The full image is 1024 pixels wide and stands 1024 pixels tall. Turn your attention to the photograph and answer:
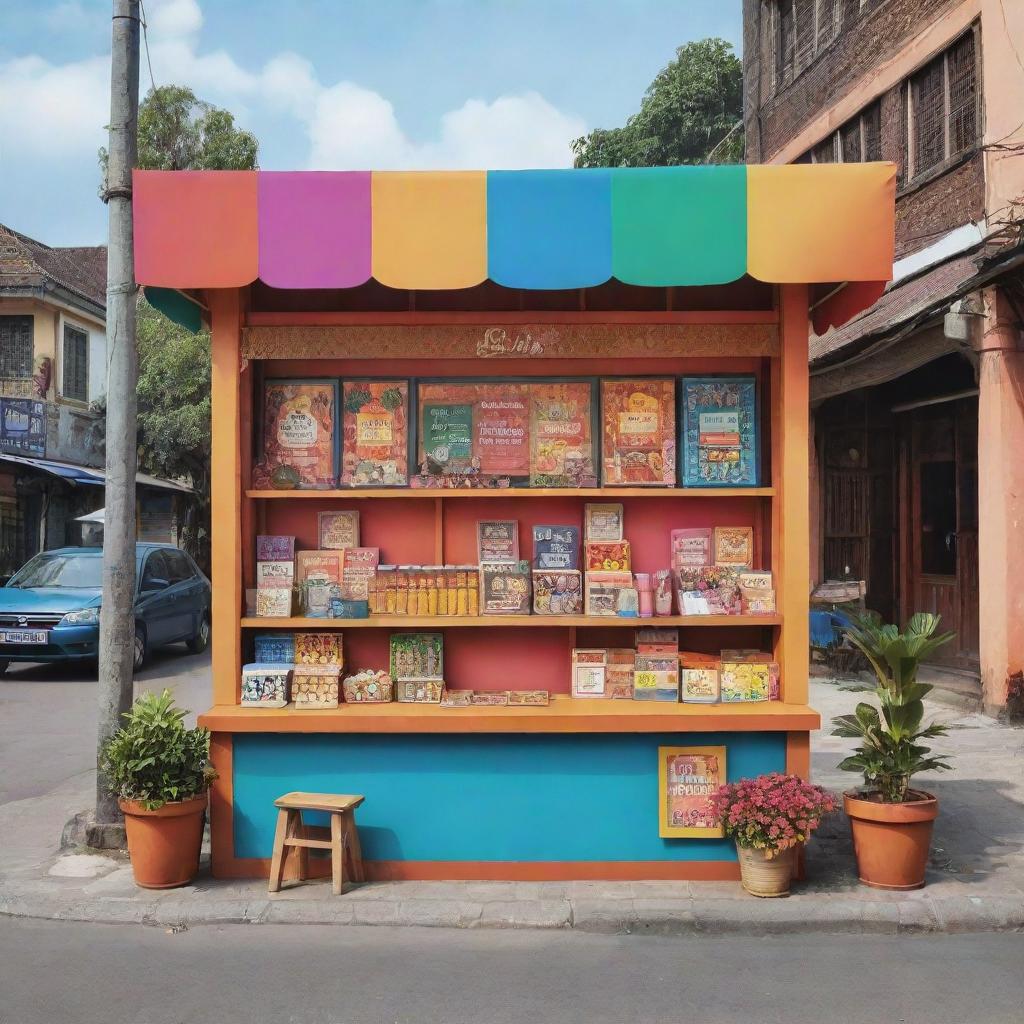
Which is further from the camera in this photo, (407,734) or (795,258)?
(407,734)

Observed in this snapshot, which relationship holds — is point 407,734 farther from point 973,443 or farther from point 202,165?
point 202,165

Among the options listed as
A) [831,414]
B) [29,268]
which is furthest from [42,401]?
[831,414]

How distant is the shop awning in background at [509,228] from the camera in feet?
17.6

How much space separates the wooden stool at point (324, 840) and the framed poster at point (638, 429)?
7.77 feet

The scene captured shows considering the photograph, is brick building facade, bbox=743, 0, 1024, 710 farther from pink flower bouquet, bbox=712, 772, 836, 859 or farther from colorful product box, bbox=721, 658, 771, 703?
pink flower bouquet, bbox=712, 772, 836, 859

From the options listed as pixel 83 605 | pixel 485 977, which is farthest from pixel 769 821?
pixel 83 605

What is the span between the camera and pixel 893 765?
5762 mm

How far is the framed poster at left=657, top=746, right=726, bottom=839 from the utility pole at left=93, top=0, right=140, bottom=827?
315cm

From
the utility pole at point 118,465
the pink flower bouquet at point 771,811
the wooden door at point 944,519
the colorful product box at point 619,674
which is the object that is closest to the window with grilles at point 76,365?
the wooden door at point 944,519

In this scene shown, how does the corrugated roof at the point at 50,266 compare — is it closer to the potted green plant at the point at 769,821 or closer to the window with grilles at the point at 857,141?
the window with grilles at the point at 857,141

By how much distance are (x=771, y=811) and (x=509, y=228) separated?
3.21 m

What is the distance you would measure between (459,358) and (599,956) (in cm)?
324

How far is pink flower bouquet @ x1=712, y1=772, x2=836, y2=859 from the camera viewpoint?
531 cm

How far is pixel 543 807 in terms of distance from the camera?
18.9 feet
